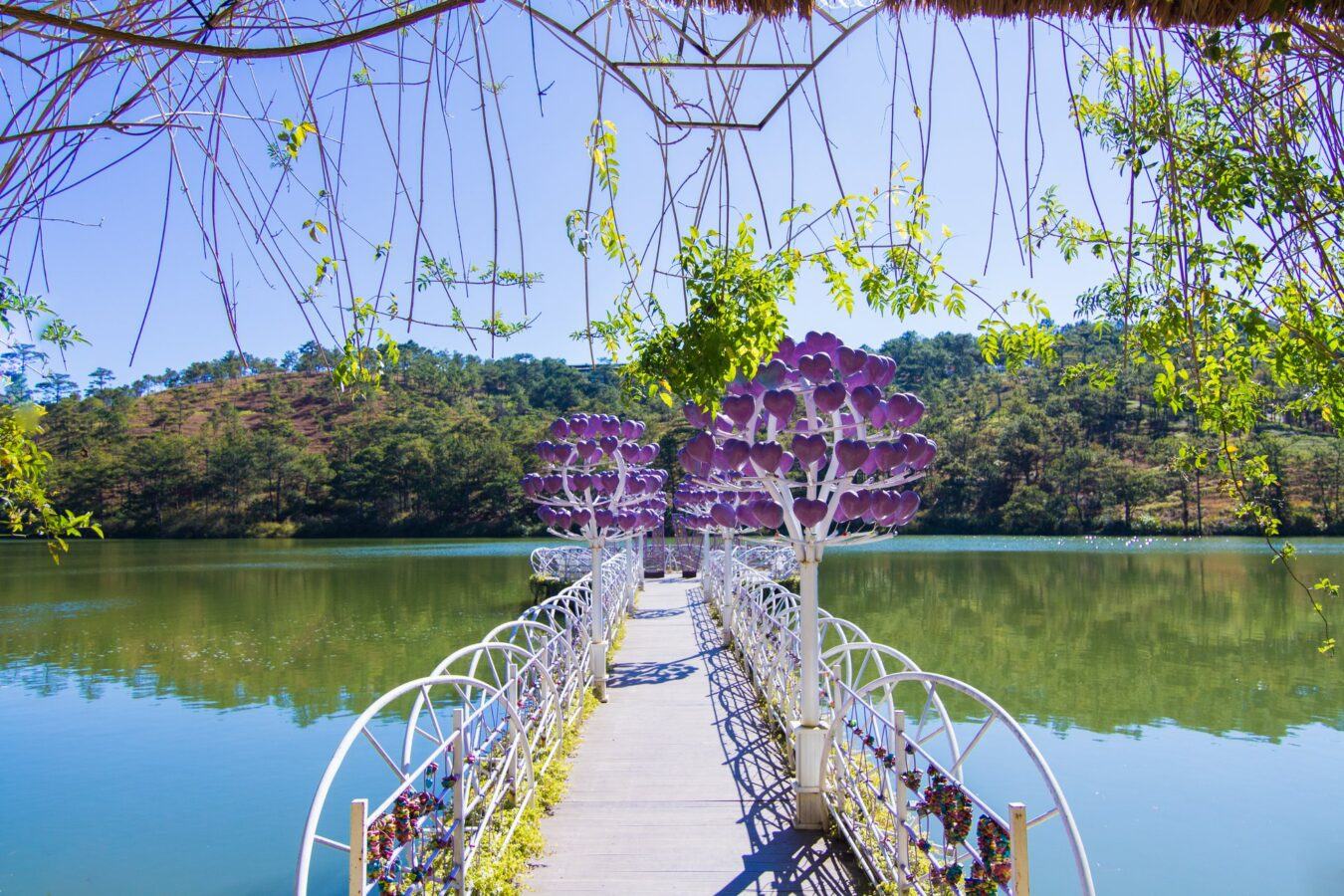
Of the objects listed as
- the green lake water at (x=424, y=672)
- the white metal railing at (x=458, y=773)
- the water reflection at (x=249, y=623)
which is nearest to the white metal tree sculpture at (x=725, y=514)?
the white metal railing at (x=458, y=773)

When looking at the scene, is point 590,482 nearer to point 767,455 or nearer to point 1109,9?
point 767,455

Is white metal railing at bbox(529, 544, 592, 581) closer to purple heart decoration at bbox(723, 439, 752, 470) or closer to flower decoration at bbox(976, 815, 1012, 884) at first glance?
purple heart decoration at bbox(723, 439, 752, 470)

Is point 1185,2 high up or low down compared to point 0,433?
up

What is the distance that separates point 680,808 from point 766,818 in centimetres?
43

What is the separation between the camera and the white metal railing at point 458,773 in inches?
89.4

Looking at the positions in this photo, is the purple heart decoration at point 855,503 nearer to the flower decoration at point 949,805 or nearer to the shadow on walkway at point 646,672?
the flower decoration at point 949,805

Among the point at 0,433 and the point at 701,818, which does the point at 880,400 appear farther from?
the point at 0,433

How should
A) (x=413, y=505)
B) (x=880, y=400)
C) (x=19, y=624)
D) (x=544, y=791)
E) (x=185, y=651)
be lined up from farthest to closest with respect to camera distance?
(x=413, y=505) < (x=19, y=624) < (x=185, y=651) < (x=544, y=791) < (x=880, y=400)

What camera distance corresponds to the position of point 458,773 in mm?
2869

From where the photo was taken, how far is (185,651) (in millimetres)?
13344

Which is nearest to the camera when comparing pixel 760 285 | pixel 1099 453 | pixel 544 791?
pixel 760 285

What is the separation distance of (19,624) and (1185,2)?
19.6m

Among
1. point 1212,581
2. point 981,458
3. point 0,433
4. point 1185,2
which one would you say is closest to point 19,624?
point 0,433

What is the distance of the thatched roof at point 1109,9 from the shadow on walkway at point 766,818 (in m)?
2.99
